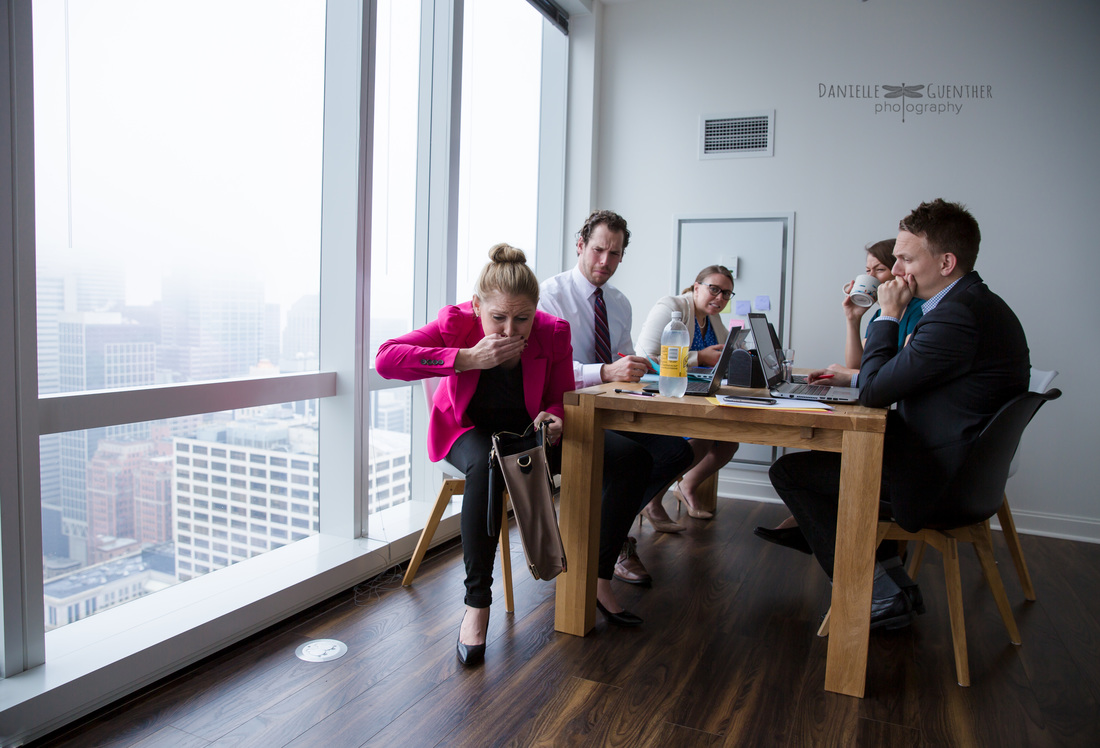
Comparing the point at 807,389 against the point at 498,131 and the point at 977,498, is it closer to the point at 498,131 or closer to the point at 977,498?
the point at 977,498

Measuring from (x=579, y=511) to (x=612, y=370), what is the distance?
0.63 metres

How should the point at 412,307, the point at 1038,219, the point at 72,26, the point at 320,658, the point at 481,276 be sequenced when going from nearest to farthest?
the point at 72,26
the point at 320,658
the point at 481,276
the point at 412,307
the point at 1038,219

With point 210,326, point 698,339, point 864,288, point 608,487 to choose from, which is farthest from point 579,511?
point 864,288

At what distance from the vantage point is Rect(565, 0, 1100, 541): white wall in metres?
3.48

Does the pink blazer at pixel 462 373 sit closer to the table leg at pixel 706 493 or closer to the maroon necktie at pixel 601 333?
the maroon necktie at pixel 601 333

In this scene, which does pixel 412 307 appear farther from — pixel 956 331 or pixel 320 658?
pixel 956 331

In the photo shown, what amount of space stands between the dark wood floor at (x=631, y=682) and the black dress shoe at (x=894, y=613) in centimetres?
8

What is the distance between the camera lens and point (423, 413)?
322cm

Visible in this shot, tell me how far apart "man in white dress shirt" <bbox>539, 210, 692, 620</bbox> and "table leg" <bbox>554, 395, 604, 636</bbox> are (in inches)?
5.4

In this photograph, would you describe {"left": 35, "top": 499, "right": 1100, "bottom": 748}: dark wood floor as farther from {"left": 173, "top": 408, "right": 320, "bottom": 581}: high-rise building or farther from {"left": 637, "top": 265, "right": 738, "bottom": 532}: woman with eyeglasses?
{"left": 637, "top": 265, "right": 738, "bottom": 532}: woman with eyeglasses

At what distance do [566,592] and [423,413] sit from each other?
4.35 ft

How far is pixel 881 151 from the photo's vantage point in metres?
3.78

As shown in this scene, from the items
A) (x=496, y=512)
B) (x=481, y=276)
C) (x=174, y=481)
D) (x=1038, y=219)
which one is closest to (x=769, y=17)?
(x=1038, y=219)

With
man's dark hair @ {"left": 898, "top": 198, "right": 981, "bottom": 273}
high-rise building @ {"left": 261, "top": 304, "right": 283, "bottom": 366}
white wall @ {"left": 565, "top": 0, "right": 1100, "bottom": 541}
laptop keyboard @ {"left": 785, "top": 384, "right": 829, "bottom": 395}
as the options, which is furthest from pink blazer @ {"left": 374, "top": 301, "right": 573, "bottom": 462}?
white wall @ {"left": 565, "top": 0, "right": 1100, "bottom": 541}
